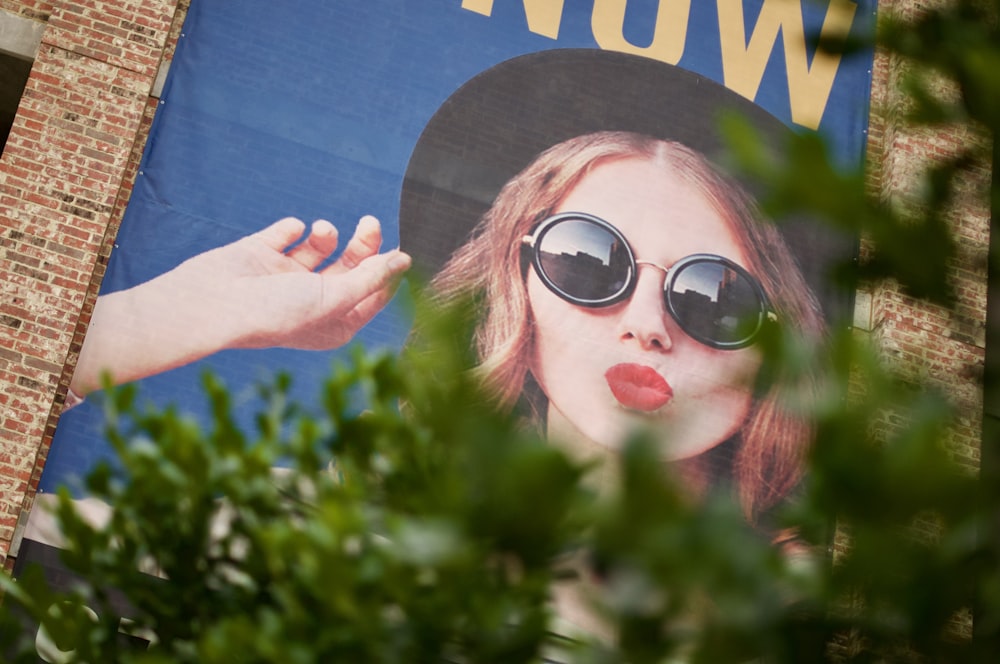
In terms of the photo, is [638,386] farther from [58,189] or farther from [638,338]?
[58,189]

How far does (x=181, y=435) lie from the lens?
1869 millimetres

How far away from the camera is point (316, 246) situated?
7.85 m

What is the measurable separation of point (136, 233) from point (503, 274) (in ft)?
8.40

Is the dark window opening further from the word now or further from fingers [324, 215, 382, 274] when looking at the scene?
the word now

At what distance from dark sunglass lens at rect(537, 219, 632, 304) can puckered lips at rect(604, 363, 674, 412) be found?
1.80 ft

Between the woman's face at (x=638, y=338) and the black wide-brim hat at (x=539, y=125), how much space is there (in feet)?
1.44

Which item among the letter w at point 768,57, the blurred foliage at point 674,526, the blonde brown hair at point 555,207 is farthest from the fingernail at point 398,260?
the blurred foliage at point 674,526

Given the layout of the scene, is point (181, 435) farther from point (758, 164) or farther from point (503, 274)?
point (503, 274)

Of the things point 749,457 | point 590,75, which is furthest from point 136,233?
point 749,457

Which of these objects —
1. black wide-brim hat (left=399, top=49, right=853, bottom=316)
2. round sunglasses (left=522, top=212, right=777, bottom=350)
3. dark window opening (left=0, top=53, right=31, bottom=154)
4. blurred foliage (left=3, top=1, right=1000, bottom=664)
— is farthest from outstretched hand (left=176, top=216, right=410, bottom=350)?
blurred foliage (left=3, top=1, right=1000, bottom=664)

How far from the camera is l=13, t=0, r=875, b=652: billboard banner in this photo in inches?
297

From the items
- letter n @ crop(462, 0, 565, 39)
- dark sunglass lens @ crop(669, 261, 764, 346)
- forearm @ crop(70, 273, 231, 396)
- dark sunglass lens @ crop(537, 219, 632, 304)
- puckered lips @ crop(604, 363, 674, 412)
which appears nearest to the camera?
forearm @ crop(70, 273, 231, 396)

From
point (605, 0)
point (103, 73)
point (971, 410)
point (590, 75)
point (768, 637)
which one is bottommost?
point (768, 637)

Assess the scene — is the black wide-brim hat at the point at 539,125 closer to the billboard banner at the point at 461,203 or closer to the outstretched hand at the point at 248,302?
the billboard banner at the point at 461,203
